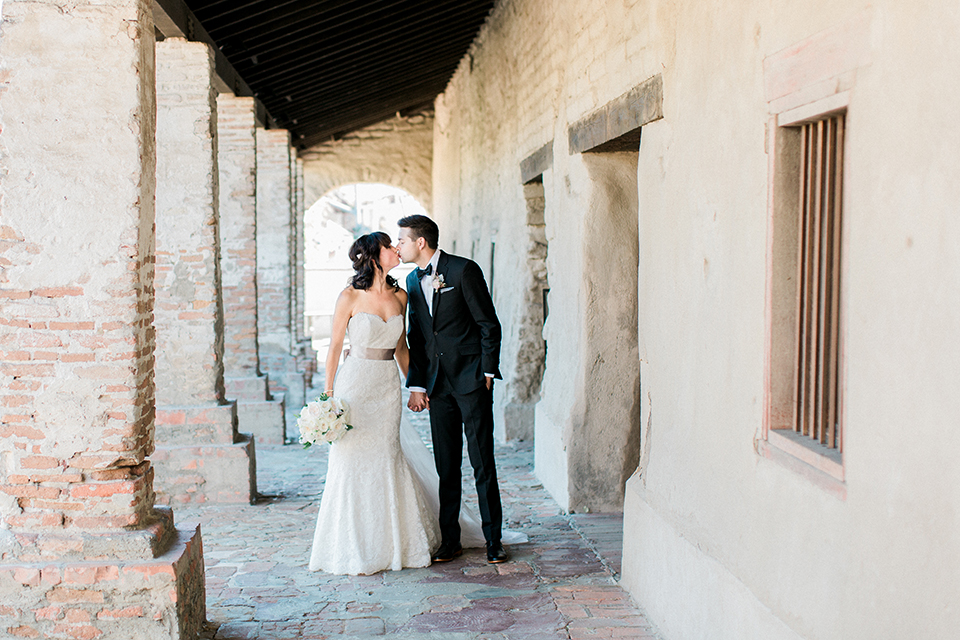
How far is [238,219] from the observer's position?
342 inches

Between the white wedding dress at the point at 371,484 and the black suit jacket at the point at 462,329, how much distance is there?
0.23 meters

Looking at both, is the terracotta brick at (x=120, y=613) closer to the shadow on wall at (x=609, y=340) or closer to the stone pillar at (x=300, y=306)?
the shadow on wall at (x=609, y=340)

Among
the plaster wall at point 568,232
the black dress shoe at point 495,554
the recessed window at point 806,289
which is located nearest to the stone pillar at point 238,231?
the plaster wall at point 568,232

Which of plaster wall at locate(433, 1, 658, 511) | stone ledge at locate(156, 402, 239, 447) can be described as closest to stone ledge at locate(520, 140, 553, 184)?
plaster wall at locate(433, 1, 658, 511)

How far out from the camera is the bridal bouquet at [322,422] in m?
4.48

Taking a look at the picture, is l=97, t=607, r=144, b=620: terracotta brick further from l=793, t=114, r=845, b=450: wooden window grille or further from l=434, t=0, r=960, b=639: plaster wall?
l=793, t=114, r=845, b=450: wooden window grille

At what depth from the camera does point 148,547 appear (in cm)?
350

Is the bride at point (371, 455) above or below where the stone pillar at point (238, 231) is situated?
below

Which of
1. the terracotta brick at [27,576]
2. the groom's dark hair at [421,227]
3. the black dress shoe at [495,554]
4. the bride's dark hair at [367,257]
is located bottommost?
the black dress shoe at [495,554]

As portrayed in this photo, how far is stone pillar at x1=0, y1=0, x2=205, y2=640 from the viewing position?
11.3 ft

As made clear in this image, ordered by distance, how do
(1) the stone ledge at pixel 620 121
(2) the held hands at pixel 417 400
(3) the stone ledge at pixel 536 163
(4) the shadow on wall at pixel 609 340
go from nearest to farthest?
(1) the stone ledge at pixel 620 121, (2) the held hands at pixel 417 400, (4) the shadow on wall at pixel 609 340, (3) the stone ledge at pixel 536 163

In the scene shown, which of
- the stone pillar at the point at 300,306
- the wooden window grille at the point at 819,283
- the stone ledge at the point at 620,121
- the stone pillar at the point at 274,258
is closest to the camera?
the wooden window grille at the point at 819,283

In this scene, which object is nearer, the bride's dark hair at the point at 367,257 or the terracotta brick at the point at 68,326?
the terracotta brick at the point at 68,326

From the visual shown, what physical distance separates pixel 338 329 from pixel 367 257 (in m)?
0.43
